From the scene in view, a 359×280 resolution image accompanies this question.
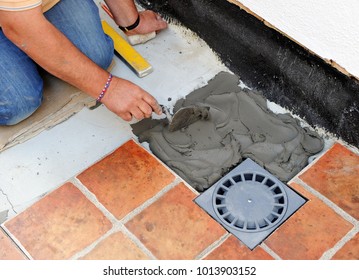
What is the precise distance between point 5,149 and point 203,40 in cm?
94

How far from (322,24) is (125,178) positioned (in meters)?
0.83

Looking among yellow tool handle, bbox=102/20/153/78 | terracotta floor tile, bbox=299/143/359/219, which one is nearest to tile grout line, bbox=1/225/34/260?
yellow tool handle, bbox=102/20/153/78

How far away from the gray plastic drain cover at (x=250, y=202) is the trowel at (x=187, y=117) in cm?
25

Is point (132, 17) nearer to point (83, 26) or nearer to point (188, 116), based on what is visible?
point (83, 26)

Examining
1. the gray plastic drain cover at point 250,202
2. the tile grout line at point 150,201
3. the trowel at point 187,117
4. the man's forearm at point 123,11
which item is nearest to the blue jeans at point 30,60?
the man's forearm at point 123,11

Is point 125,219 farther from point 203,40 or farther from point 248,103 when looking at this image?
point 203,40

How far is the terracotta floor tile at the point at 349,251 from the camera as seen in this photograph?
150 centimetres

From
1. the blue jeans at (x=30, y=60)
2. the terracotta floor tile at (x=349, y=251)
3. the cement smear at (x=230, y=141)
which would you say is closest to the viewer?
the terracotta floor tile at (x=349, y=251)

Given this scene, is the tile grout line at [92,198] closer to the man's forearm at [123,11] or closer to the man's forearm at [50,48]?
the man's forearm at [50,48]

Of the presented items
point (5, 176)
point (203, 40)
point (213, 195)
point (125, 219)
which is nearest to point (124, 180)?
point (125, 219)

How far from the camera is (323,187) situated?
1656 mm

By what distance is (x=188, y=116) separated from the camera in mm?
1791

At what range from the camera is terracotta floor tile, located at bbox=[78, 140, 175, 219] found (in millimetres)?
1666

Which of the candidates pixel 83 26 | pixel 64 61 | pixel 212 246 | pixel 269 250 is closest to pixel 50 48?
pixel 64 61
